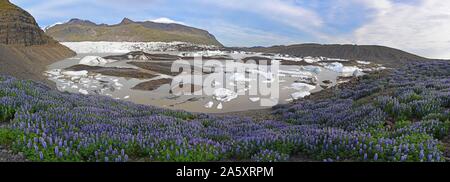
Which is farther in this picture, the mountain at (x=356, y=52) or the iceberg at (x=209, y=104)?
the mountain at (x=356, y=52)

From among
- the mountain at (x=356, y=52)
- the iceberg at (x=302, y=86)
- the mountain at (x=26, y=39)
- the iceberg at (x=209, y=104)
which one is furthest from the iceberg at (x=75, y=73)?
the mountain at (x=356, y=52)

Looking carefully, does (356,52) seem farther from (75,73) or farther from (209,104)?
(209,104)

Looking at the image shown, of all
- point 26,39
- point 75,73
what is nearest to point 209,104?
point 75,73

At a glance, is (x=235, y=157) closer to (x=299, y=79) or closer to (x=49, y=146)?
(x=49, y=146)

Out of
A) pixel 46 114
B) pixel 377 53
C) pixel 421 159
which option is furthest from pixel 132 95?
pixel 377 53

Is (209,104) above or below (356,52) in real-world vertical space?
below

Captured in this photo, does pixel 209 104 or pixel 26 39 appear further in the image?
pixel 26 39

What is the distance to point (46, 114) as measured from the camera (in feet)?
25.8

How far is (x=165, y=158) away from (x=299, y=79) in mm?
37668

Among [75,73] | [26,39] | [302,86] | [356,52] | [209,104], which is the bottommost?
[209,104]

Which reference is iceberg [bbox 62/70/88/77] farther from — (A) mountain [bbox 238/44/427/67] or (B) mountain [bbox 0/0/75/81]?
(A) mountain [bbox 238/44/427/67]

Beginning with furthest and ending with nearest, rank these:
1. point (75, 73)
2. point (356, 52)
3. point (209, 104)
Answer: point (356, 52) < point (75, 73) < point (209, 104)

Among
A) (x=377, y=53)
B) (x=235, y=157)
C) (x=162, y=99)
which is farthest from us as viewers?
(x=377, y=53)

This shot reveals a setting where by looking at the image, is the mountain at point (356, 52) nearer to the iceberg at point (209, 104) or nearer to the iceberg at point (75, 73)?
the iceberg at point (75, 73)
